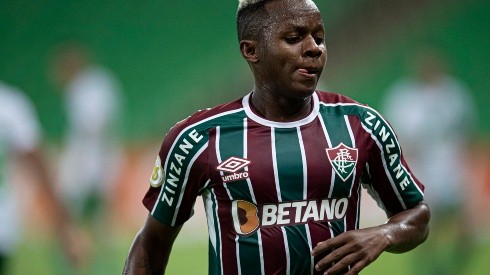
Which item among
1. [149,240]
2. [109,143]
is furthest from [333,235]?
[109,143]

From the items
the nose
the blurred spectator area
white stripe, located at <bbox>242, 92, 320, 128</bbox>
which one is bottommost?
white stripe, located at <bbox>242, 92, 320, 128</bbox>

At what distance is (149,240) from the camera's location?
287 centimetres

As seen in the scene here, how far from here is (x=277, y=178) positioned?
105 inches

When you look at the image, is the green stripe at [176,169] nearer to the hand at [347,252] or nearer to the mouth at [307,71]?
the mouth at [307,71]

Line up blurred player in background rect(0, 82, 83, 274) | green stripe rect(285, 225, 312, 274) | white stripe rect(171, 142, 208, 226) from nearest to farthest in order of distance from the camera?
green stripe rect(285, 225, 312, 274) → white stripe rect(171, 142, 208, 226) → blurred player in background rect(0, 82, 83, 274)

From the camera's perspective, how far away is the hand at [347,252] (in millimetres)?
2457

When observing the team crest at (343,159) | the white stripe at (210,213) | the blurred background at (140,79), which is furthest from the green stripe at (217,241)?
the blurred background at (140,79)

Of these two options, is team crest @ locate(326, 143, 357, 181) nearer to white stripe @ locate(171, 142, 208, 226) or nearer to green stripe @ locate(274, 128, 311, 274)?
green stripe @ locate(274, 128, 311, 274)

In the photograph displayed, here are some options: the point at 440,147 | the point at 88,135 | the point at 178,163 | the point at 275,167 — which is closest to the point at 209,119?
the point at 178,163

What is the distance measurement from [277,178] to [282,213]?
10cm

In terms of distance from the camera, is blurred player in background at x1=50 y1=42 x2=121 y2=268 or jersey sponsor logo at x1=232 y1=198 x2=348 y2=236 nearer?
jersey sponsor logo at x1=232 y1=198 x2=348 y2=236

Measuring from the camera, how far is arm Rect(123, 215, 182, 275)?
2.85 metres

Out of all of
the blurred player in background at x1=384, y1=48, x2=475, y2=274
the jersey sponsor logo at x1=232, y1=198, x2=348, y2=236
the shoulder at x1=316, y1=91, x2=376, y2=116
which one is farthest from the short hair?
the blurred player in background at x1=384, y1=48, x2=475, y2=274

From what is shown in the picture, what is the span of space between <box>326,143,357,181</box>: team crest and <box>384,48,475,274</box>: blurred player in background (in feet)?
9.95
